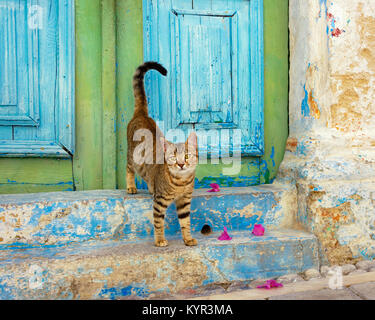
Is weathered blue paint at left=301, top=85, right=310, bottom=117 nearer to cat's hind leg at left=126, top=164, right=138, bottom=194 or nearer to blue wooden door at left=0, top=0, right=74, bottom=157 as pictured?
cat's hind leg at left=126, top=164, right=138, bottom=194

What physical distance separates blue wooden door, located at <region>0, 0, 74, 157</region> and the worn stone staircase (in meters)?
0.54

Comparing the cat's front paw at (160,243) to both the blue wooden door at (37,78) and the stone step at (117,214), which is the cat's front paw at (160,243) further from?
the blue wooden door at (37,78)

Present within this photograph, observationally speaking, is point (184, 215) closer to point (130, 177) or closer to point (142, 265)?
point (142, 265)

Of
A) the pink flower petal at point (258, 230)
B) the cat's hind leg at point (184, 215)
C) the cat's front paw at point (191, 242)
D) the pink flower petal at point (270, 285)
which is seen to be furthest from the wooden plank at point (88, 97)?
the pink flower petal at point (270, 285)

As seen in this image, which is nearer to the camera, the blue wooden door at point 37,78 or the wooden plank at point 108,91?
the blue wooden door at point 37,78

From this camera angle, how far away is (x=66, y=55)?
9.00 feet

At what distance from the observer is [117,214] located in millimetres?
2357

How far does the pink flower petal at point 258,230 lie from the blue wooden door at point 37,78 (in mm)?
1727

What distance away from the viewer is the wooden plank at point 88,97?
2803 mm

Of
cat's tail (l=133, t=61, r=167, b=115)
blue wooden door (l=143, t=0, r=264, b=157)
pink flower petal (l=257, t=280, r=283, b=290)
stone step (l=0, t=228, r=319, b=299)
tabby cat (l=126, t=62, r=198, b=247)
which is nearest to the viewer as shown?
stone step (l=0, t=228, r=319, b=299)

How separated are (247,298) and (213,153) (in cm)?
142

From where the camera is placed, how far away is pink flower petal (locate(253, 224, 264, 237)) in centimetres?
241

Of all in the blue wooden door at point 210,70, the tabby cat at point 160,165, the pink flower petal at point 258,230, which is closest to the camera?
the tabby cat at point 160,165

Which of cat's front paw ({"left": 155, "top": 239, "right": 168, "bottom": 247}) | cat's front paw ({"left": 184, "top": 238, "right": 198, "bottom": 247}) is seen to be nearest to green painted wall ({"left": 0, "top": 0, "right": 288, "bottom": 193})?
cat's front paw ({"left": 155, "top": 239, "right": 168, "bottom": 247})
